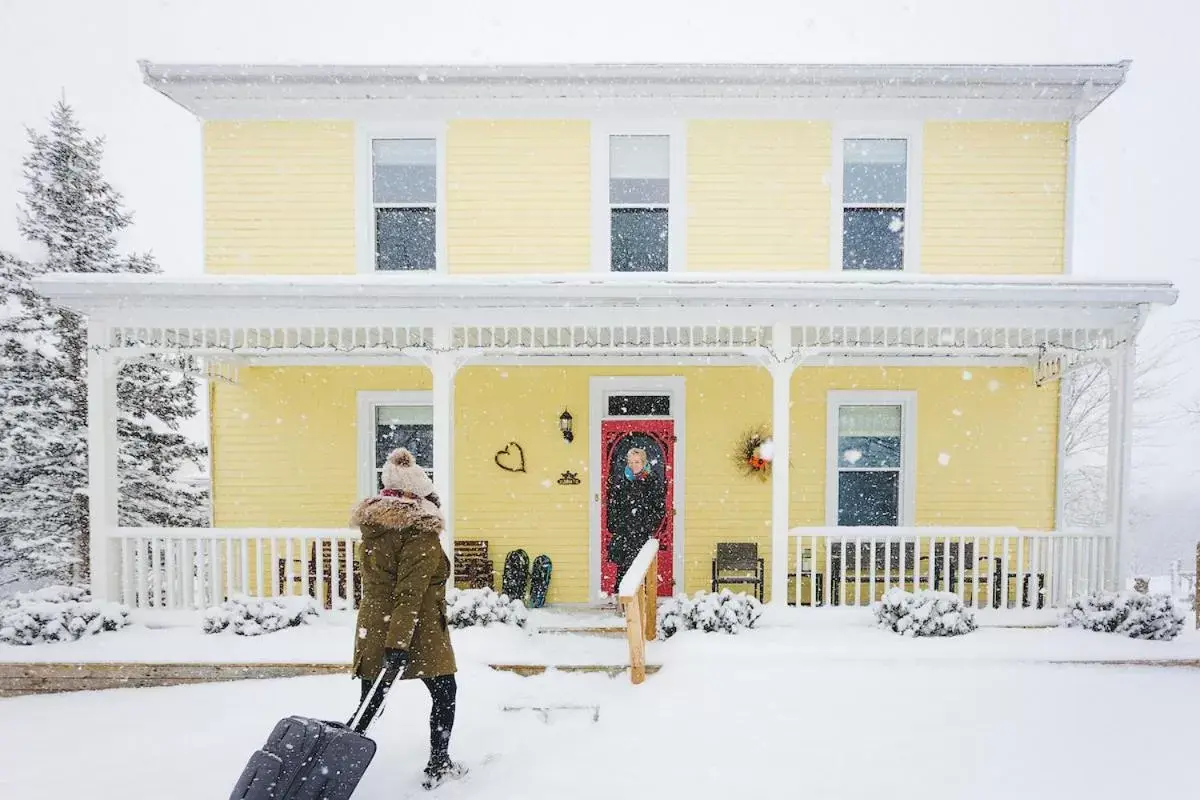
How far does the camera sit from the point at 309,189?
813 cm

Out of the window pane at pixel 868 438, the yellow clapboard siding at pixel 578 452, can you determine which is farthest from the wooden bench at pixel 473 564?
the window pane at pixel 868 438

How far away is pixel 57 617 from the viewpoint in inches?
225

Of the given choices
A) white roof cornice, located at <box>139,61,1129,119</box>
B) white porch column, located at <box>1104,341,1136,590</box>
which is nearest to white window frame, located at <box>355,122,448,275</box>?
white roof cornice, located at <box>139,61,1129,119</box>

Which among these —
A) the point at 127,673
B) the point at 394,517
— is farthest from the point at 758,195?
the point at 127,673

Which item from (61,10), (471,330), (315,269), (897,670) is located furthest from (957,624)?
(61,10)

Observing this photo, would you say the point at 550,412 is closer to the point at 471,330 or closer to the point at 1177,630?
the point at 471,330

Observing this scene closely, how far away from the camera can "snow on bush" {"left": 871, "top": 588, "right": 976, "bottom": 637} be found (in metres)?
5.90

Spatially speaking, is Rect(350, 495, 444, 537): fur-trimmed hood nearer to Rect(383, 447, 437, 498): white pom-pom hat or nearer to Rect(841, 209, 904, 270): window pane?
Rect(383, 447, 437, 498): white pom-pom hat

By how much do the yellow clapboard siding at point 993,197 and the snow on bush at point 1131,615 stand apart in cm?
408

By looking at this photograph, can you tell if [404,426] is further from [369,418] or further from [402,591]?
[402,591]

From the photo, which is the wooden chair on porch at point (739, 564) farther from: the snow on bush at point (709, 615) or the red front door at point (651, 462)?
the snow on bush at point (709, 615)

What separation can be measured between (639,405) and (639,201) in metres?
2.64

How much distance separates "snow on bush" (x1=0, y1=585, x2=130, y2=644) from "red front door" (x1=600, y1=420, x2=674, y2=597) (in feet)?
16.7

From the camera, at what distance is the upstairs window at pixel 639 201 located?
26.6 ft
